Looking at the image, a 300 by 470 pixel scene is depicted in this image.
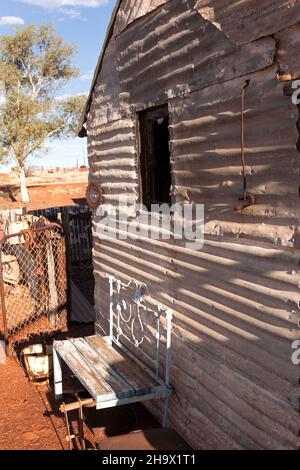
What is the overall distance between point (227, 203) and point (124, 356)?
10.8 ft

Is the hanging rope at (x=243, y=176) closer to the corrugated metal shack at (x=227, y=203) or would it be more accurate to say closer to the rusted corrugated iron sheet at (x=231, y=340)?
the corrugated metal shack at (x=227, y=203)

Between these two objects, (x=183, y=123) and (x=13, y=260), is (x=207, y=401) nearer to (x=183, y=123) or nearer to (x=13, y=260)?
(x=183, y=123)

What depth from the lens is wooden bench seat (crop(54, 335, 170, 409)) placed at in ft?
16.4

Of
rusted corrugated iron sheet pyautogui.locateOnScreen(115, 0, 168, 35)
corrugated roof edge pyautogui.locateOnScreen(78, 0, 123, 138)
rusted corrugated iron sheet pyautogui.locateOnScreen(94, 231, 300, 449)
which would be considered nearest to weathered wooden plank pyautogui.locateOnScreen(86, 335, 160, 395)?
Result: rusted corrugated iron sheet pyautogui.locateOnScreen(94, 231, 300, 449)

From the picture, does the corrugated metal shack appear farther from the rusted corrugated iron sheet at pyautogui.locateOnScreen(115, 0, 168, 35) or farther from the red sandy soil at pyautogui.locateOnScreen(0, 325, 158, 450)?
the red sandy soil at pyautogui.locateOnScreen(0, 325, 158, 450)

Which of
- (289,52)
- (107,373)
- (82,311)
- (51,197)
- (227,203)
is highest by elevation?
(289,52)

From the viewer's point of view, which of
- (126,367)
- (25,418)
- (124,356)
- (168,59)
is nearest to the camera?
(168,59)

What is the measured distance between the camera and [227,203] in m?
4.07

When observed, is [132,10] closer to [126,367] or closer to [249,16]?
[249,16]

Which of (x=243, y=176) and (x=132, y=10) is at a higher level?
(x=132, y=10)

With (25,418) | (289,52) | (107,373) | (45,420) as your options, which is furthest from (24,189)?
(289,52)

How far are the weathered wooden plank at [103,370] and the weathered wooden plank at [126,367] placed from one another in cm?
6

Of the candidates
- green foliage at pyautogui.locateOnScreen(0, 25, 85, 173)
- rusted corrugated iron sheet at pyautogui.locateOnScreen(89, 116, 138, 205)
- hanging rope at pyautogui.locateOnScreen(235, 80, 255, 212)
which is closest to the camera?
hanging rope at pyautogui.locateOnScreen(235, 80, 255, 212)

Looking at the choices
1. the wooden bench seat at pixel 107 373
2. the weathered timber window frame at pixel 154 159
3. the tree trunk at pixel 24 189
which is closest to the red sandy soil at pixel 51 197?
the tree trunk at pixel 24 189
